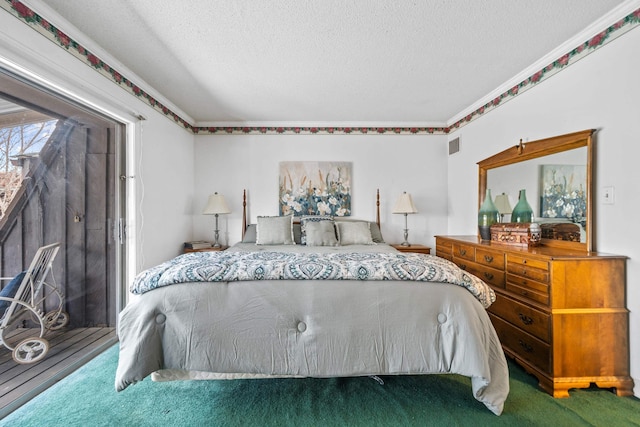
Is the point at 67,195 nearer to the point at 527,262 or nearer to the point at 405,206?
the point at 405,206

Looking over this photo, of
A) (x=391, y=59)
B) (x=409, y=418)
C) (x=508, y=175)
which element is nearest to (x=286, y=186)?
(x=391, y=59)

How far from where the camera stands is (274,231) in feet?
10.6

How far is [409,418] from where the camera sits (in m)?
1.40

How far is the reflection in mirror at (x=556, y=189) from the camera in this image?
1884 mm

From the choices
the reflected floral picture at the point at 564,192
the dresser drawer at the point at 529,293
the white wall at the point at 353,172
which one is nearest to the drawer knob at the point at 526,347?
the dresser drawer at the point at 529,293

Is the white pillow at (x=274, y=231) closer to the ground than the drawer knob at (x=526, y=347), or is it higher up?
higher up

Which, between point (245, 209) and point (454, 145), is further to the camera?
point (245, 209)

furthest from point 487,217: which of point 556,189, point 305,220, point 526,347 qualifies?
point 305,220

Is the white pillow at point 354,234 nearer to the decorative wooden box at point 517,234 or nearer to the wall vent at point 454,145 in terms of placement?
A: the decorative wooden box at point 517,234

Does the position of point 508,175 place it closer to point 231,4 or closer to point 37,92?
point 231,4

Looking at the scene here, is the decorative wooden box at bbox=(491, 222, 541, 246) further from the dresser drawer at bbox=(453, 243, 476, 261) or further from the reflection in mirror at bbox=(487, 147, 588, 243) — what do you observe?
the dresser drawer at bbox=(453, 243, 476, 261)

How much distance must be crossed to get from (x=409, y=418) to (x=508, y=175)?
2.33m

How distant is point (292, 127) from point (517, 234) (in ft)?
9.68

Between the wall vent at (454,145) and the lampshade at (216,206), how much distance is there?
3243 mm
